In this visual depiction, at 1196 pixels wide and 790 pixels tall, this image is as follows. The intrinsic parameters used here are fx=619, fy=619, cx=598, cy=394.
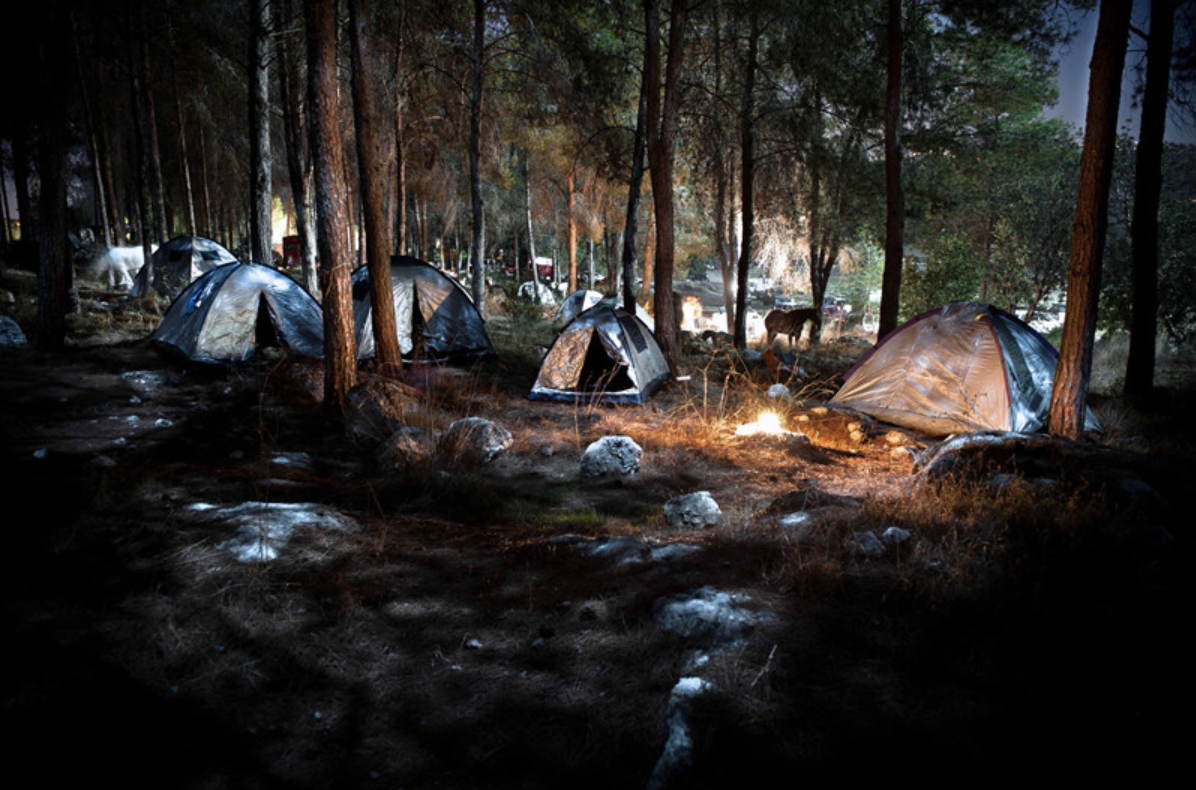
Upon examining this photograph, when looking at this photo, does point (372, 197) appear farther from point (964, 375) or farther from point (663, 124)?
point (964, 375)

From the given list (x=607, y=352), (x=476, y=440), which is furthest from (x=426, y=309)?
(x=476, y=440)

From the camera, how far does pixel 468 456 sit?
6582 millimetres

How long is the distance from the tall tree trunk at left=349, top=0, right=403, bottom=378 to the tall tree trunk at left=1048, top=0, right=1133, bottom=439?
8283 millimetres

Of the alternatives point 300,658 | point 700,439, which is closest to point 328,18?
point 700,439

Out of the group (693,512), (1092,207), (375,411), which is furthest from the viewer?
(375,411)

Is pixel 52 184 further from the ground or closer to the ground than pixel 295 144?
closer to the ground

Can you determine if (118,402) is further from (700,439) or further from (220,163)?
(220,163)

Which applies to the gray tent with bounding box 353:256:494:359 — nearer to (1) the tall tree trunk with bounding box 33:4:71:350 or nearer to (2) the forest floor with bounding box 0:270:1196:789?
(1) the tall tree trunk with bounding box 33:4:71:350

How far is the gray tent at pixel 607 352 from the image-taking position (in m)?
9.98

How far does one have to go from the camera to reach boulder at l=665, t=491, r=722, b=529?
16.6 feet

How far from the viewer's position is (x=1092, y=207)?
626 cm

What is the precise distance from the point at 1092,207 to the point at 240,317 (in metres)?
12.3

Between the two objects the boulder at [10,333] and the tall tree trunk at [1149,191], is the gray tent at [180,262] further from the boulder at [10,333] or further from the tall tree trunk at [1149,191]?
the tall tree trunk at [1149,191]

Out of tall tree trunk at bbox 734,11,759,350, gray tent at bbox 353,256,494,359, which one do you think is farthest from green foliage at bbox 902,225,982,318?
gray tent at bbox 353,256,494,359
